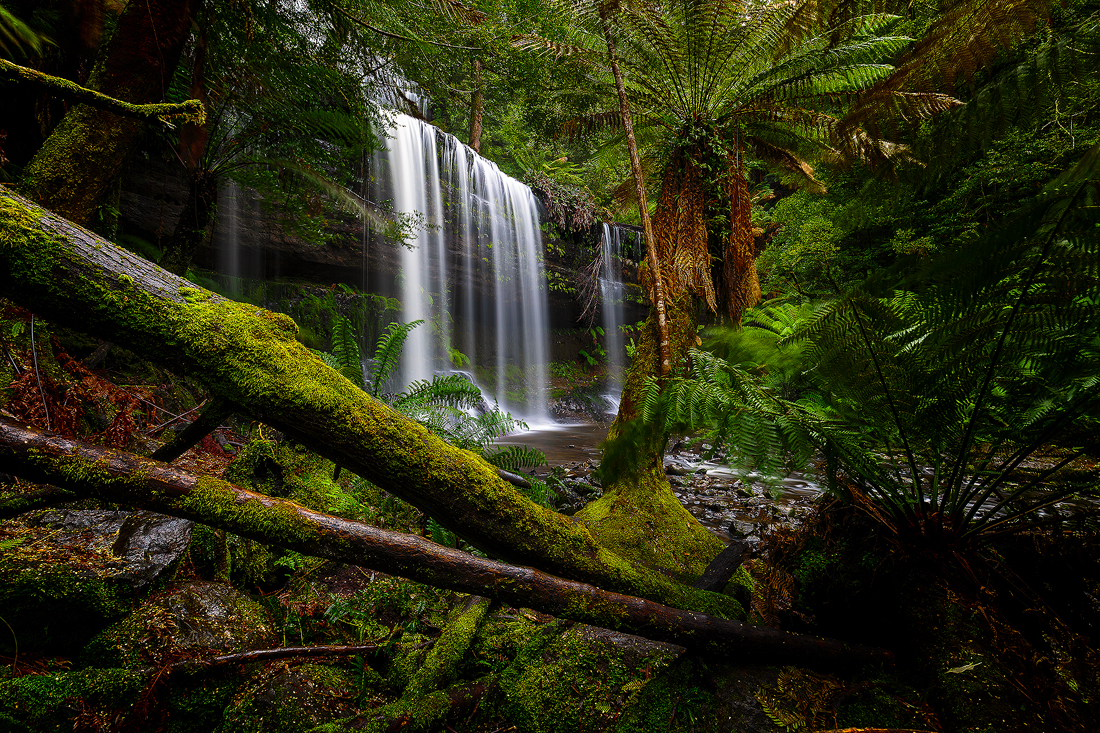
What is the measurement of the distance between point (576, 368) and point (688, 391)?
529 inches

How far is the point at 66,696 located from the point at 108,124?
361 cm

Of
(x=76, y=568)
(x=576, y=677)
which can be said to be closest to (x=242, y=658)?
(x=76, y=568)

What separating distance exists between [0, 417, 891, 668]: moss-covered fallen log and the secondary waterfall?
919 cm

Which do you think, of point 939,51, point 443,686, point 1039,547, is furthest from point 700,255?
point 443,686

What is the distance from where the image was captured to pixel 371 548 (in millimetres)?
1249

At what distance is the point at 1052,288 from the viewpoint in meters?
1.10

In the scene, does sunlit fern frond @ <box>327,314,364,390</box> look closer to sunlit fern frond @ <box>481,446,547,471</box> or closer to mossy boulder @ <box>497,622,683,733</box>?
sunlit fern frond @ <box>481,446,547,471</box>

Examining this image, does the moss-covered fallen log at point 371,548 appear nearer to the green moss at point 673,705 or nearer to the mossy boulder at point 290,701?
the green moss at point 673,705

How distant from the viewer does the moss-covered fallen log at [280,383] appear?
111 cm

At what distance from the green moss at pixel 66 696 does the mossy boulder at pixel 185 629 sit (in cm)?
10

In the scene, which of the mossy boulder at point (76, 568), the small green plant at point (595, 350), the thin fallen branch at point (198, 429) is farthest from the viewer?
the small green plant at point (595, 350)

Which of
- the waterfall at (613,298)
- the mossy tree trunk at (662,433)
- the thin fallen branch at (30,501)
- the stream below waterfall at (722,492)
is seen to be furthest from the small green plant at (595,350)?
the thin fallen branch at (30,501)

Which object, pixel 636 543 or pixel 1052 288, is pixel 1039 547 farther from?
pixel 636 543

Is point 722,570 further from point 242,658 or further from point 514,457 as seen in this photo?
point 514,457
